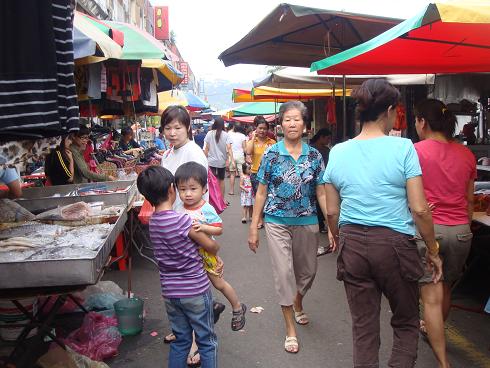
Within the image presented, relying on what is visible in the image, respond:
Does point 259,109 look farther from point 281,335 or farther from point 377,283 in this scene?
point 377,283

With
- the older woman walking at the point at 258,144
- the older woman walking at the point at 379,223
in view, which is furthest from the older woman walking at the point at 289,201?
the older woman walking at the point at 258,144

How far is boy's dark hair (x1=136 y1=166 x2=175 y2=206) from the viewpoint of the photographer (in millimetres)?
2932

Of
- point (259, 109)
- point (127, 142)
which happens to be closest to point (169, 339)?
point (127, 142)

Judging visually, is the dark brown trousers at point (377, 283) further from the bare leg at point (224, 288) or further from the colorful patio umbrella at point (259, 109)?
the colorful patio umbrella at point (259, 109)

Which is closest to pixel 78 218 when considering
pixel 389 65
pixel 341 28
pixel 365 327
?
pixel 365 327

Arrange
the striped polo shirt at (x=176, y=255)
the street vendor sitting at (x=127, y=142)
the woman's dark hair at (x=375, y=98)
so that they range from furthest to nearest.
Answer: the street vendor sitting at (x=127, y=142), the striped polo shirt at (x=176, y=255), the woman's dark hair at (x=375, y=98)

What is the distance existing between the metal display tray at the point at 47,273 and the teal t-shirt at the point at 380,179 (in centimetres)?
156

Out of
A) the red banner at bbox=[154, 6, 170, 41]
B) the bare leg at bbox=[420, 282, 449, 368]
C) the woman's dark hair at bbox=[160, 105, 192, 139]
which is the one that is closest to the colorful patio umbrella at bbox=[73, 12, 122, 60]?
the woman's dark hair at bbox=[160, 105, 192, 139]

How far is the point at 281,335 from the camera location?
13.8 feet

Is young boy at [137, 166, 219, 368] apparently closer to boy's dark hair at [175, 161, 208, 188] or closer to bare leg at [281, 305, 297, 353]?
boy's dark hair at [175, 161, 208, 188]

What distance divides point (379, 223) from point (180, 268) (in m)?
1.23

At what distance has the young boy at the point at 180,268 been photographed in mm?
2920

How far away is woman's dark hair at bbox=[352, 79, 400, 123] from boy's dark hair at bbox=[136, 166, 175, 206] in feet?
4.13

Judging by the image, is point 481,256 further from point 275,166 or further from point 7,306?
point 7,306
